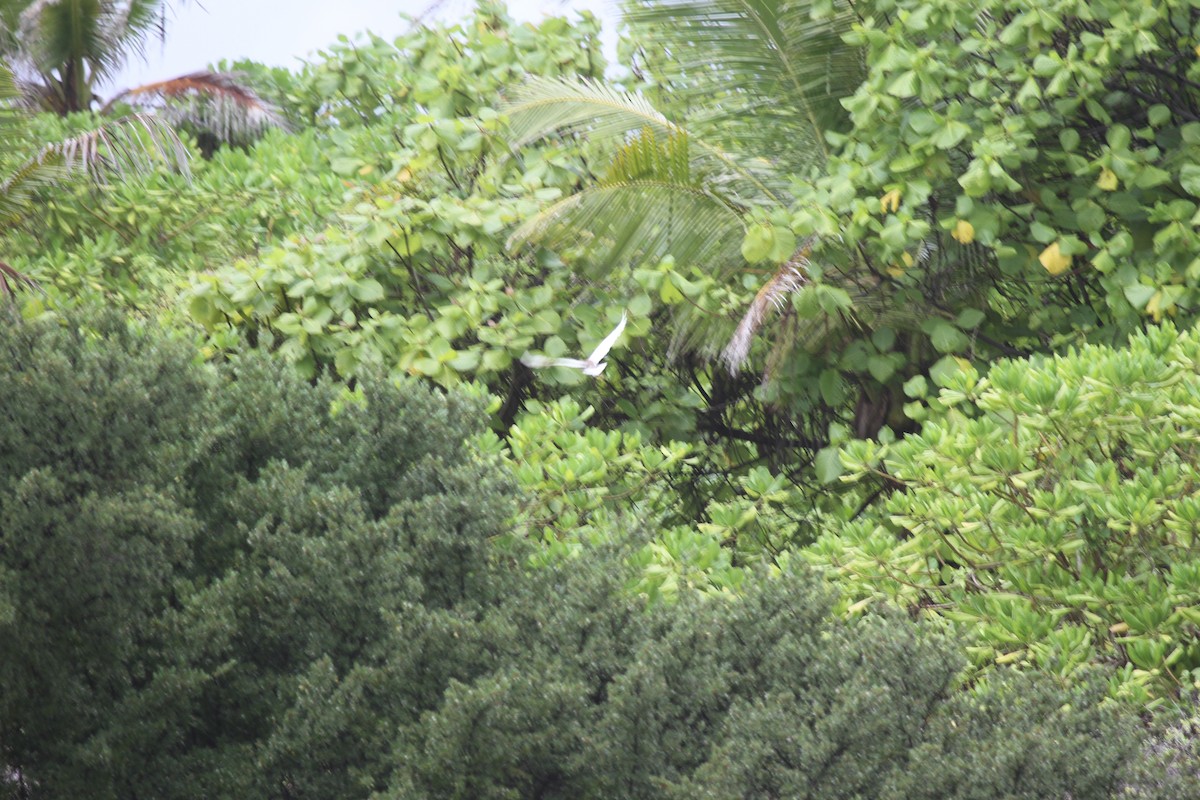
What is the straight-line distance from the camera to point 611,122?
8.16m

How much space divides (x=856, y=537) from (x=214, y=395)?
8.41 feet

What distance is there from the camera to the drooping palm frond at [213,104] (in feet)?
44.7

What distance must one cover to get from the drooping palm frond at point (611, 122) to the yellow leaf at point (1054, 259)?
5.18 feet

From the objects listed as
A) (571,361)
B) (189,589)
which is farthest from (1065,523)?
(571,361)

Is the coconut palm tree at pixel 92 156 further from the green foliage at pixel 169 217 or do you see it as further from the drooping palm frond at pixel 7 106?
the green foliage at pixel 169 217

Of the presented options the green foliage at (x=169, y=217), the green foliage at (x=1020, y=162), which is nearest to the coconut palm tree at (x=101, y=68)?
the green foliage at (x=169, y=217)

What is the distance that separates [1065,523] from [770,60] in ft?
12.5

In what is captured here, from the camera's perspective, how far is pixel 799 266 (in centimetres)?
724

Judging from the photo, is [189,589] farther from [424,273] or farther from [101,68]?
[101,68]

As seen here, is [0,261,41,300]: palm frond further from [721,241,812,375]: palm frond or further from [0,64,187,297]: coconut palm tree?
[721,241,812,375]: palm frond

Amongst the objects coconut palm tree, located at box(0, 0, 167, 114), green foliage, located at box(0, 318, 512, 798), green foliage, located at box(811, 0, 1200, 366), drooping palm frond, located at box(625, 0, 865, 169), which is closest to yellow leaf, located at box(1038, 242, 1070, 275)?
green foliage, located at box(811, 0, 1200, 366)

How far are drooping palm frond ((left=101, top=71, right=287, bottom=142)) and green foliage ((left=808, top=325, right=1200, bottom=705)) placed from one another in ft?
31.8

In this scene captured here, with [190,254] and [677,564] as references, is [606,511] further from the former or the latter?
[190,254]

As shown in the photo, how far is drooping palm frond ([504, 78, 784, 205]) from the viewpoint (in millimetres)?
8102
